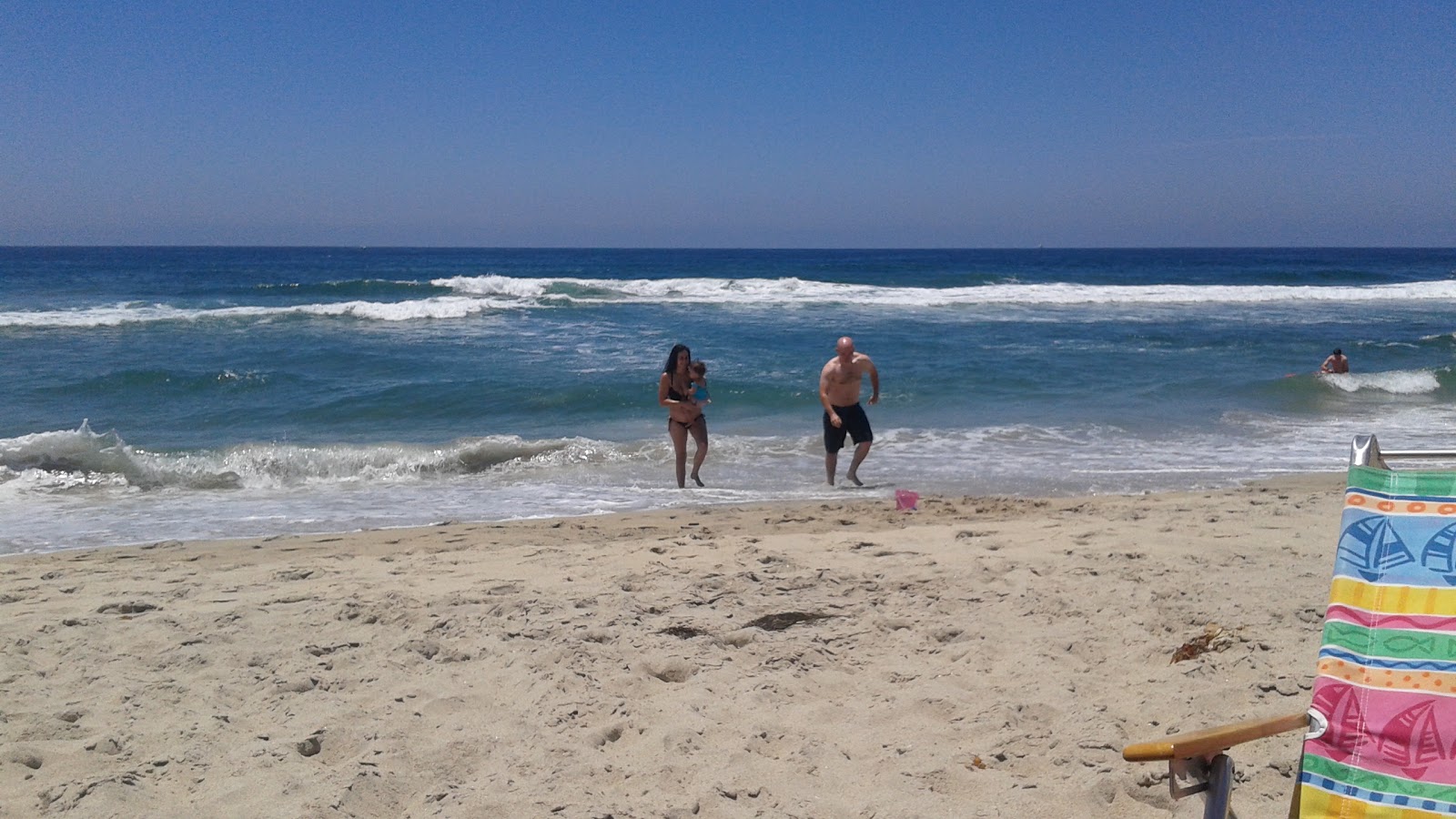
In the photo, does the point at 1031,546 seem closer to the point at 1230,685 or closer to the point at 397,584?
the point at 1230,685

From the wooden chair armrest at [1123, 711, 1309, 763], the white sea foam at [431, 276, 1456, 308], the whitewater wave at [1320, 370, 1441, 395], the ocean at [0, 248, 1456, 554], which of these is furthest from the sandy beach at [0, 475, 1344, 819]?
the white sea foam at [431, 276, 1456, 308]

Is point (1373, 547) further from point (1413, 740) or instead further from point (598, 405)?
point (598, 405)

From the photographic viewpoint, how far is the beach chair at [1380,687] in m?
2.39

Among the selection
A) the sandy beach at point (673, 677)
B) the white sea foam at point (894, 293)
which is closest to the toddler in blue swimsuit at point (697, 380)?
the sandy beach at point (673, 677)

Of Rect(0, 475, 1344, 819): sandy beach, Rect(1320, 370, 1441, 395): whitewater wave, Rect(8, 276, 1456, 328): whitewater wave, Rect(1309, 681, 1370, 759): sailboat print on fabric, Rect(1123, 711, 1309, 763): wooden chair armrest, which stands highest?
Rect(8, 276, 1456, 328): whitewater wave

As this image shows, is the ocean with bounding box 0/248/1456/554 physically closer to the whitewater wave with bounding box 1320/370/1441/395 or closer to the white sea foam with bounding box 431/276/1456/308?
the whitewater wave with bounding box 1320/370/1441/395

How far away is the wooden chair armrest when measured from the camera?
2.25 m

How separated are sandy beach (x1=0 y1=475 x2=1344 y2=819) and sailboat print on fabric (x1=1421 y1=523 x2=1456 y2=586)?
0.80 metres

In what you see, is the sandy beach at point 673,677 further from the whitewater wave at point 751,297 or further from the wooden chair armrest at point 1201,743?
the whitewater wave at point 751,297

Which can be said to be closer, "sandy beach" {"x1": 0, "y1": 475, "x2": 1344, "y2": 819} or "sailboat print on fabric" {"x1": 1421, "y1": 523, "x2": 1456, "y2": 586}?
"sailboat print on fabric" {"x1": 1421, "y1": 523, "x2": 1456, "y2": 586}

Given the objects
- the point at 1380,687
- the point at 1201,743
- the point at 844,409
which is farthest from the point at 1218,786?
the point at 844,409

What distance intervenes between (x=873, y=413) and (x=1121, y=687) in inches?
367

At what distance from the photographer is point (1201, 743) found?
7.47 ft

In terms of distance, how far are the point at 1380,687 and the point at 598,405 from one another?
1135 cm
